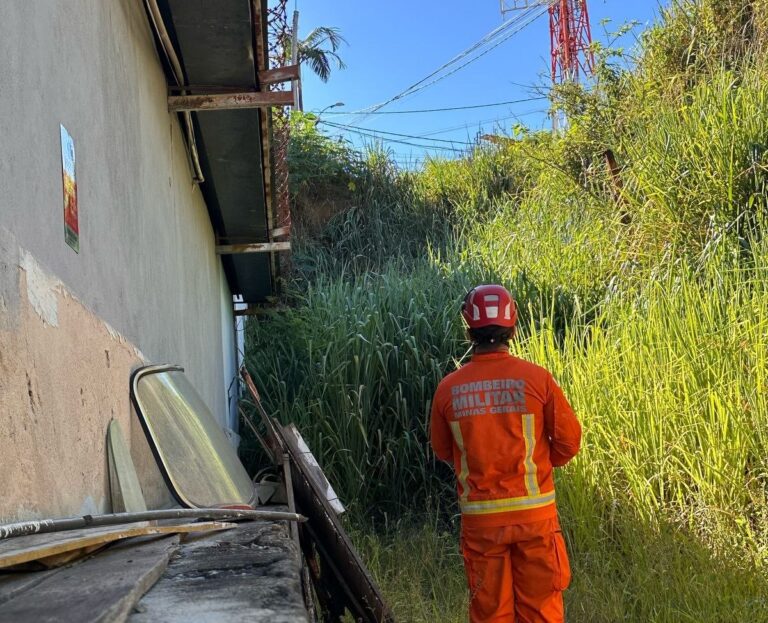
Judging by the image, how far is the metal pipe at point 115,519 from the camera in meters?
1.36

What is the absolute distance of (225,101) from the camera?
4.15 m

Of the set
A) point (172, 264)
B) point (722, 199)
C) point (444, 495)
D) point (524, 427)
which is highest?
point (722, 199)

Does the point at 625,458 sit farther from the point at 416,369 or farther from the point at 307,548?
the point at 416,369

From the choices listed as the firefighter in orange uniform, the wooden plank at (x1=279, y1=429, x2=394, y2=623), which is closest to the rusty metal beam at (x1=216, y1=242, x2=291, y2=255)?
the wooden plank at (x1=279, y1=429, x2=394, y2=623)

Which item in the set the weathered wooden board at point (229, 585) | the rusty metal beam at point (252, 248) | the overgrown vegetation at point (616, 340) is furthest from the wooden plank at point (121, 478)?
the rusty metal beam at point (252, 248)

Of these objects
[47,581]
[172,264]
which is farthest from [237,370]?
[47,581]

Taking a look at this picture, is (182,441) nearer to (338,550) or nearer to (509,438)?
(509,438)

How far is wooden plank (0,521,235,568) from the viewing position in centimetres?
120

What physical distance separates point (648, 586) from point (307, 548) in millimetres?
2024

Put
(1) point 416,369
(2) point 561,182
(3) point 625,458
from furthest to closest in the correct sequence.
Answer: (2) point 561,182 < (1) point 416,369 < (3) point 625,458

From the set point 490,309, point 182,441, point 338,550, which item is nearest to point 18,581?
point 182,441

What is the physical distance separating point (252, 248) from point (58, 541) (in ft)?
19.3

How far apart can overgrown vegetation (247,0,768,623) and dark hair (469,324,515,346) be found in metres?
1.70

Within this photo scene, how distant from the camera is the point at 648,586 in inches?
162
